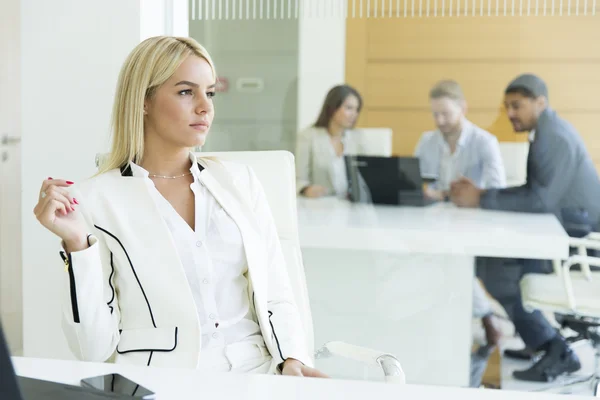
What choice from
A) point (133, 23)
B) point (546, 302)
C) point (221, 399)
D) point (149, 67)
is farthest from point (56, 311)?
point (221, 399)

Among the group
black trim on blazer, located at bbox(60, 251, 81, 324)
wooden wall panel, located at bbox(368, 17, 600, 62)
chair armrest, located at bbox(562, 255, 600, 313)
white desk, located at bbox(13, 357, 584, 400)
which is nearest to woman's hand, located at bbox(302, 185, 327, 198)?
wooden wall panel, located at bbox(368, 17, 600, 62)

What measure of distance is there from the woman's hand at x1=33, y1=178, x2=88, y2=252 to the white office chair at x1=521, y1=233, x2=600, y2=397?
67.7 inches

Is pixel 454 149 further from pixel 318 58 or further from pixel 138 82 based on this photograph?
pixel 138 82

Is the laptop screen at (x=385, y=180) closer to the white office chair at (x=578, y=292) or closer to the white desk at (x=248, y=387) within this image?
the white office chair at (x=578, y=292)

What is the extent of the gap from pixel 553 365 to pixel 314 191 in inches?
42.1

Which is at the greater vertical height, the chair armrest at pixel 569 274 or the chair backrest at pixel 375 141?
the chair backrest at pixel 375 141

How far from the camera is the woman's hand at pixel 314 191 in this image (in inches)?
106

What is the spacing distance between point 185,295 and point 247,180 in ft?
1.30

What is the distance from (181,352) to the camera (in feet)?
5.41

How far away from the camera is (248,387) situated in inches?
40.5

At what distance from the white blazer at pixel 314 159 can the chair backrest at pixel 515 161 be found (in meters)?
0.51

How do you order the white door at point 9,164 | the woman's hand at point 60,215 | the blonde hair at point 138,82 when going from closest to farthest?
the woman's hand at point 60,215
the blonde hair at point 138,82
the white door at point 9,164

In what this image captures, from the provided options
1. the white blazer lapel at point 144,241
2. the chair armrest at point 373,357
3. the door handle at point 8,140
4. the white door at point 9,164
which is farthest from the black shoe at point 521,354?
the door handle at point 8,140

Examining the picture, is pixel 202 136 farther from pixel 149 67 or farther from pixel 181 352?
pixel 181 352
